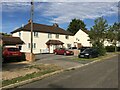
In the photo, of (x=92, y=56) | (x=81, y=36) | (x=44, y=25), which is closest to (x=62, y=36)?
(x=44, y=25)

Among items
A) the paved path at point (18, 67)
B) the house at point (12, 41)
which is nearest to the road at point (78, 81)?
the paved path at point (18, 67)

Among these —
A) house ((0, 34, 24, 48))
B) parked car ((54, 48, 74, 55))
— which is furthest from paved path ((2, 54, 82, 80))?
house ((0, 34, 24, 48))

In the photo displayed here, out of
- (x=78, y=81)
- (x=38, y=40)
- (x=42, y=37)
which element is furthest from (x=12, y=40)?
(x=78, y=81)

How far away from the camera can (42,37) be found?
159ft

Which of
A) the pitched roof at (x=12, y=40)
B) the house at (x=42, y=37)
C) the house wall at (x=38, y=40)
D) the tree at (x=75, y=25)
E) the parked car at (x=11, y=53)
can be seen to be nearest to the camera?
the parked car at (x=11, y=53)

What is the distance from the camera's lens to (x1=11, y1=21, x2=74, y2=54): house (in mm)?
44062

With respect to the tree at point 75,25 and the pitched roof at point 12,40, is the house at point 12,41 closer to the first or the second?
the pitched roof at point 12,40

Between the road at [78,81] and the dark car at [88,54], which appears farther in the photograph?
the dark car at [88,54]

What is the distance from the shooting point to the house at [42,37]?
44.1 m

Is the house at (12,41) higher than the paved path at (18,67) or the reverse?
higher

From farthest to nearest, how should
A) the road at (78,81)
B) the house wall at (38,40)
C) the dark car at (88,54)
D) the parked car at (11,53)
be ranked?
the house wall at (38,40)
the dark car at (88,54)
the parked car at (11,53)
the road at (78,81)

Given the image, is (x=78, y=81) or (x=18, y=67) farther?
(x=18, y=67)

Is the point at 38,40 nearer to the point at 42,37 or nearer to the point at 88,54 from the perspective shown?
the point at 42,37

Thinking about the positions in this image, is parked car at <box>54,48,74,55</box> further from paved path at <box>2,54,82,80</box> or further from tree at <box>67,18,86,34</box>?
tree at <box>67,18,86,34</box>
